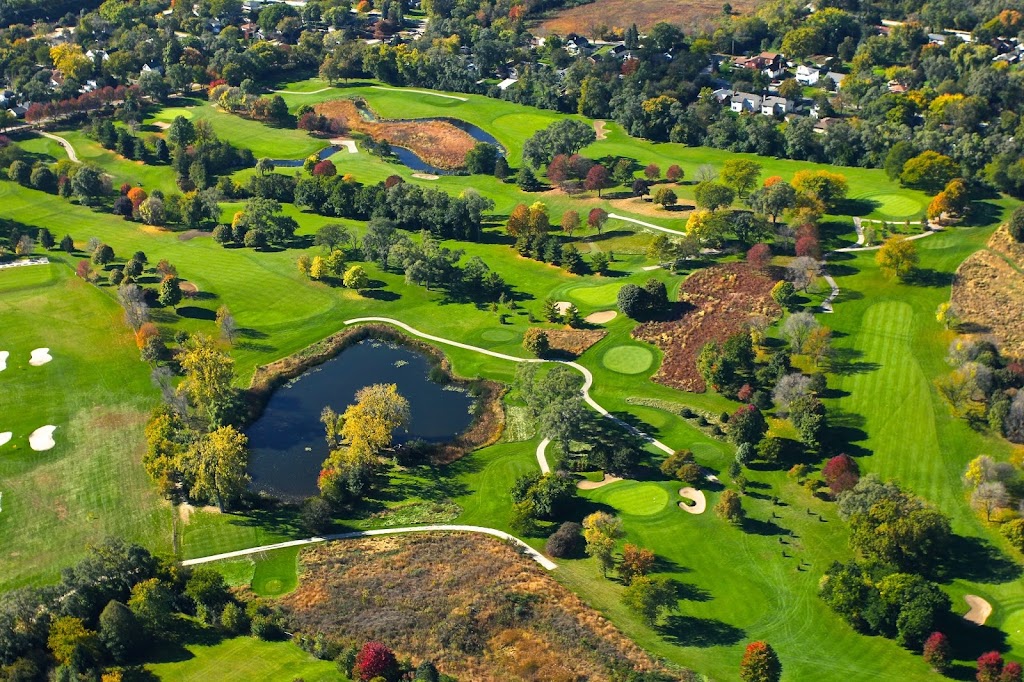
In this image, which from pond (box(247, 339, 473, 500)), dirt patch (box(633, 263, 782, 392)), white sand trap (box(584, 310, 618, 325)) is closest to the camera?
pond (box(247, 339, 473, 500))

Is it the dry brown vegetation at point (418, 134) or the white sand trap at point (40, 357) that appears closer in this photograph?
the white sand trap at point (40, 357)

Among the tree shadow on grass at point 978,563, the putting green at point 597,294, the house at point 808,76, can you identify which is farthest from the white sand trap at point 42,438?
the house at point 808,76

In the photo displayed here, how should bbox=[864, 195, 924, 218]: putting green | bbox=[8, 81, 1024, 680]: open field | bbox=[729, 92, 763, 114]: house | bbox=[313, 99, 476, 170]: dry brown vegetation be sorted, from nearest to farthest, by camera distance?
bbox=[8, 81, 1024, 680]: open field < bbox=[864, 195, 924, 218]: putting green < bbox=[313, 99, 476, 170]: dry brown vegetation < bbox=[729, 92, 763, 114]: house

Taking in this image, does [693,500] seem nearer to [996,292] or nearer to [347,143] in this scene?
[996,292]

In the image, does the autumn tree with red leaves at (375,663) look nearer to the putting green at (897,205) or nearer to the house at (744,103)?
the putting green at (897,205)

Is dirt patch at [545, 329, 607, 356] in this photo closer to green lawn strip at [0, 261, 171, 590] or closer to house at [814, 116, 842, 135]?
green lawn strip at [0, 261, 171, 590]

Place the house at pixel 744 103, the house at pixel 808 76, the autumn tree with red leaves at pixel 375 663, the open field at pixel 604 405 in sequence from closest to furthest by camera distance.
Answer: the autumn tree with red leaves at pixel 375 663
the open field at pixel 604 405
the house at pixel 744 103
the house at pixel 808 76

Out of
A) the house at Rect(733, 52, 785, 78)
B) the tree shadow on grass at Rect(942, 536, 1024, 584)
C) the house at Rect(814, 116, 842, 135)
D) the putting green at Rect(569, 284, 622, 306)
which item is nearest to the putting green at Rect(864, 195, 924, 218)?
the house at Rect(814, 116, 842, 135)
